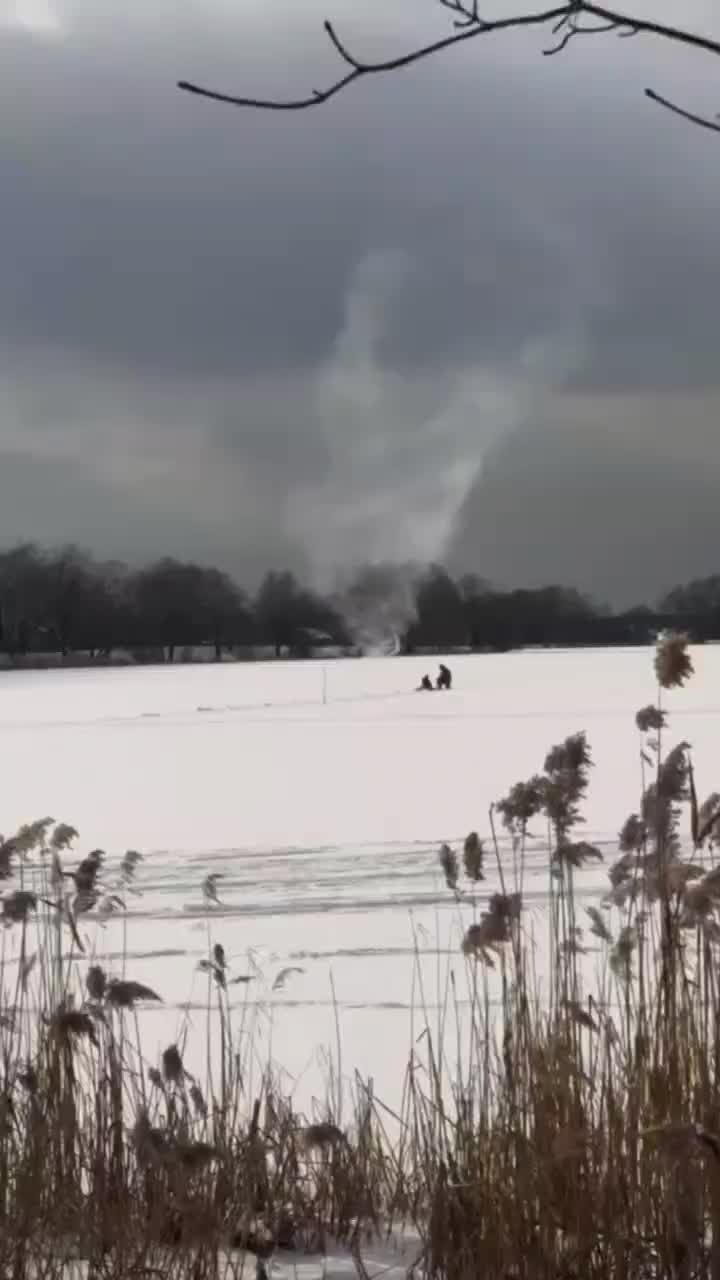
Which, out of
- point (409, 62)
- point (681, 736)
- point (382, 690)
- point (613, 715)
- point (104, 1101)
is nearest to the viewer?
point (409, 62)

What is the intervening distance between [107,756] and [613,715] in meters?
6.77

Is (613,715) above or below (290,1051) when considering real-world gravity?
above

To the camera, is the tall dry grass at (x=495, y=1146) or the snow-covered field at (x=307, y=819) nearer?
the tall dry grass at (x=495, y=1146)

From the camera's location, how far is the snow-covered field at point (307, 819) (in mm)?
5453

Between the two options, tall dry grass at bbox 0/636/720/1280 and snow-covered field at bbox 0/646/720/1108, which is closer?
tall dry grass at bbox 0/636/720/1280

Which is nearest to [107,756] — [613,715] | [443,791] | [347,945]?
[443,791]

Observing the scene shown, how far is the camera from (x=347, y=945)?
657cm

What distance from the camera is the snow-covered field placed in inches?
215

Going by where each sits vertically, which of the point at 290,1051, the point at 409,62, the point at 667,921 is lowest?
the point at 290,1051

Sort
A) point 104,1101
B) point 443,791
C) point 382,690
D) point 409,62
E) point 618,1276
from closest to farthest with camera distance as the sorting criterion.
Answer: point 409,62 → point 618,1276 → point 104,1101 → point 443,791 → point 382,690

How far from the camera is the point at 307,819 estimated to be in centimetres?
1111

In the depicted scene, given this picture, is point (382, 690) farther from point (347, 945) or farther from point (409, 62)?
point (409, 62)

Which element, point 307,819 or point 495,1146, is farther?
point 307,819

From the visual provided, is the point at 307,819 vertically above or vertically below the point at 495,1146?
above
